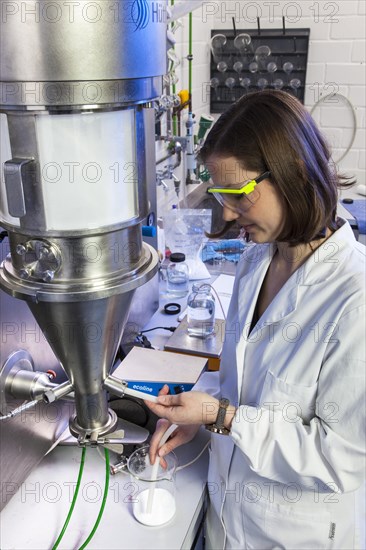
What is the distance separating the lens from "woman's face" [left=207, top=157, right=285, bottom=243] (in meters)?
0.89

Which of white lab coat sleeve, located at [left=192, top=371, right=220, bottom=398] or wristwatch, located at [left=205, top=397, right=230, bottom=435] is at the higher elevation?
wristwatch, located at [left=205, top=397, right=230, bottom=435]

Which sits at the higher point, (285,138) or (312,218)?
(285,138)

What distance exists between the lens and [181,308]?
5.49 ft

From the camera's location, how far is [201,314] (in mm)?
1486

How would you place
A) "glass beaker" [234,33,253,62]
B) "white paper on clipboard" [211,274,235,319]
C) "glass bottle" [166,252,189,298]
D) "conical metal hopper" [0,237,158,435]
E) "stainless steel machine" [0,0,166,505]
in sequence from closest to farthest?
"stainless steel machine" [0,0,166,505]
"conical metal hopper" [0,237,158,435]
"white paper on clipboard" [211,274,235,319]
"glass bottle" [166,252,189,298]
"glass beaker" [234,33,253,62]

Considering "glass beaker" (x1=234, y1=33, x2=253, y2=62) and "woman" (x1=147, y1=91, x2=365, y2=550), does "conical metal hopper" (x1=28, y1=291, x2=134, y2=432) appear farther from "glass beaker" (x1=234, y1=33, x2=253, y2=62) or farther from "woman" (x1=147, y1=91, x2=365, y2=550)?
"glass beaker" (x1=234, y1=33, x2=253, y2=62)

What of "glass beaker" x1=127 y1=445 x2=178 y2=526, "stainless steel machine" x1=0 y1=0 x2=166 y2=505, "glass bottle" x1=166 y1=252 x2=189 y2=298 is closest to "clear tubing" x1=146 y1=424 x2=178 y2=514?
"glass beaker" x1=127 y1=445 x2=178 y2=526

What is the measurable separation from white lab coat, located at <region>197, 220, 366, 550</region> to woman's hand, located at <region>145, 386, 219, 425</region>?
0.05 metres

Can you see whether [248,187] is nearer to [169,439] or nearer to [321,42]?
[169,439]

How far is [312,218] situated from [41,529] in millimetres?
789

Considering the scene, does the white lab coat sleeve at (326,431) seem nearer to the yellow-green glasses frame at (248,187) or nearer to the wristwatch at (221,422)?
the wristwatch at (221,422)

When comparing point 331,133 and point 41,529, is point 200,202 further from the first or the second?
point 41,529

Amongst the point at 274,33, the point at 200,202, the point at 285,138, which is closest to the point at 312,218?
the point at 285,138

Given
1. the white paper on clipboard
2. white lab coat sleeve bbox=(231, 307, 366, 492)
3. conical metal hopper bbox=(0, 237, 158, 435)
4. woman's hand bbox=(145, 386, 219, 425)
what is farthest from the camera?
the white paper on clipboard
